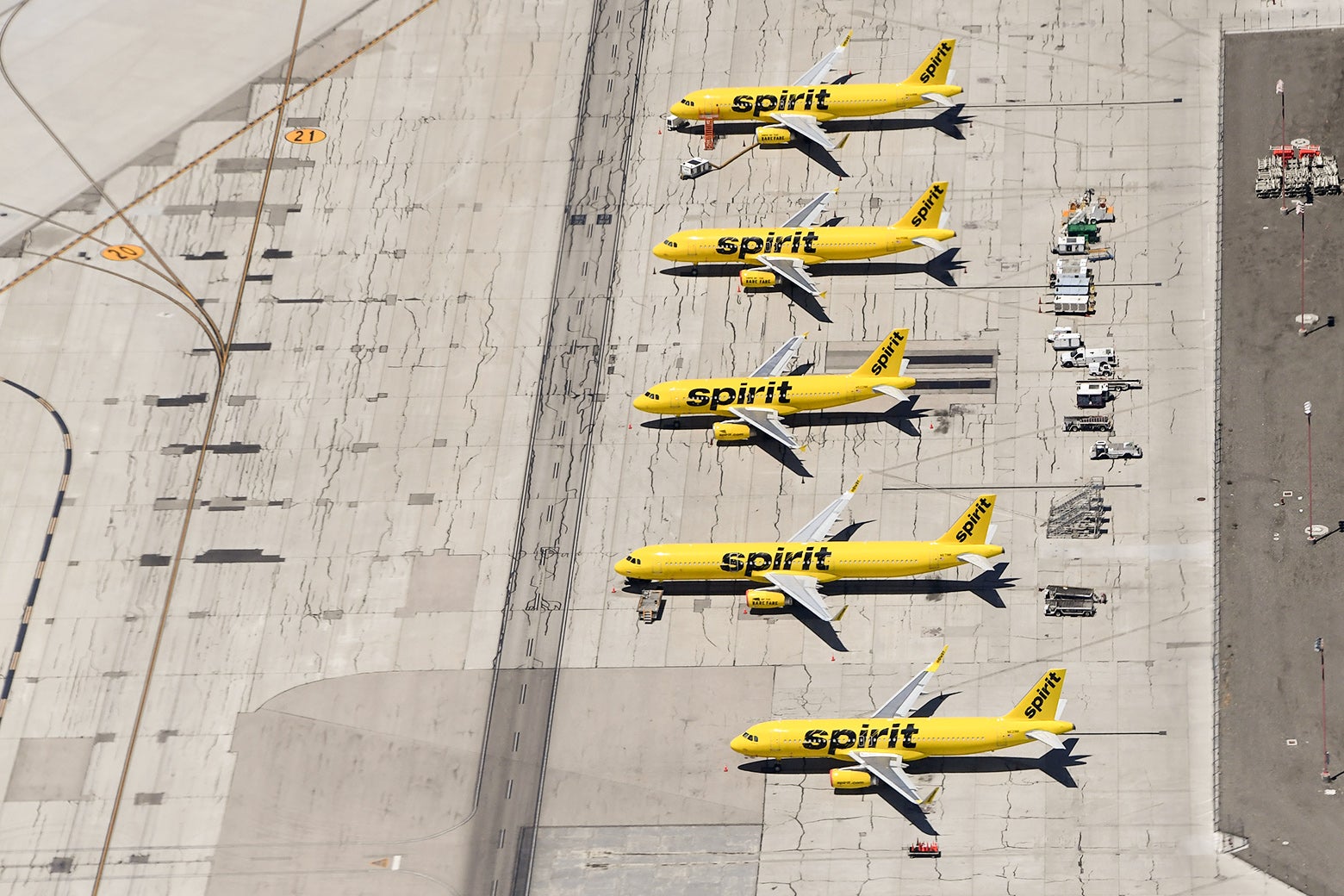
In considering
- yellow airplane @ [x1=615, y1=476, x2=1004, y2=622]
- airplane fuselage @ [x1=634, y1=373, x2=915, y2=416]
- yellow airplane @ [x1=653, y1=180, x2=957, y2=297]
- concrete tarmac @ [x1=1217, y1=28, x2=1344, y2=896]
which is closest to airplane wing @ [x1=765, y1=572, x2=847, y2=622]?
yellow airplane @ [x1=615, y1=476, x2=1004, y2=622]

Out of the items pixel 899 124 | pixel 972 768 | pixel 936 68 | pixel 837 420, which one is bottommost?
pixel 972 768

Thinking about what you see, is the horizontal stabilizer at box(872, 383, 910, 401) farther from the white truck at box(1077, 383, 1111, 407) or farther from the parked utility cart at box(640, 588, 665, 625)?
the parked utility cart at box(640, 588, 665, 625)

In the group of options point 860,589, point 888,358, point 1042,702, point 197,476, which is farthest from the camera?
point 197,476

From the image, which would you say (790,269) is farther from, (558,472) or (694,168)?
(558,472)

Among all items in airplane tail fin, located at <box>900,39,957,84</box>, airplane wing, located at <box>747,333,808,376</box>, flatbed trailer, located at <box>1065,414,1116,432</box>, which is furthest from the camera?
airplane tail fin, located at <box>900,39,957,84</box>

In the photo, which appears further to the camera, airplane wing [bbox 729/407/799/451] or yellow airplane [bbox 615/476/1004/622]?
airplane wing [bbox 729/407/799/451]

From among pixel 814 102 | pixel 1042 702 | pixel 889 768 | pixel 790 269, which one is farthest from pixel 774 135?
pixel 889 768
